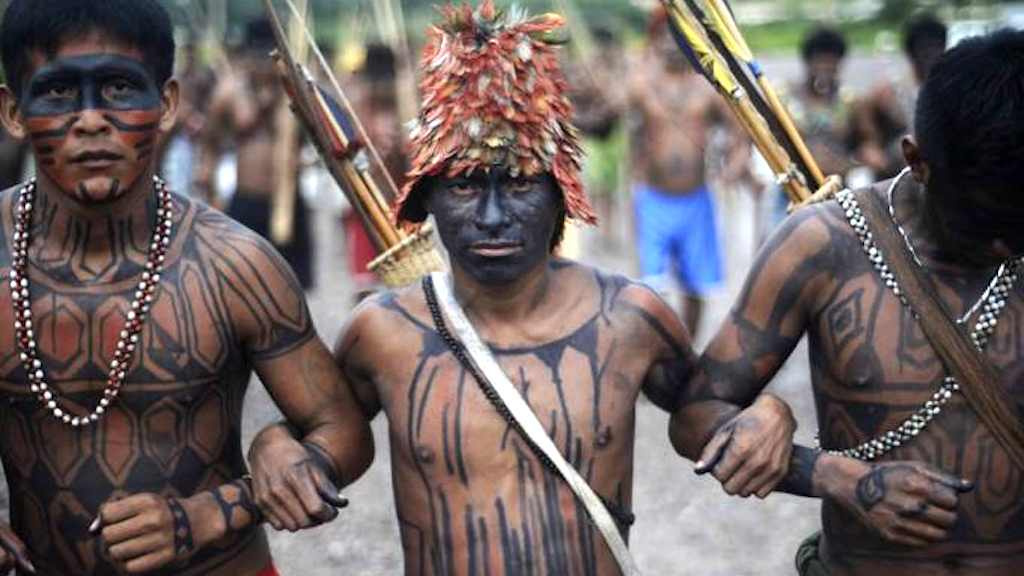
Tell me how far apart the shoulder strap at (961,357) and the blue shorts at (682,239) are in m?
6.00

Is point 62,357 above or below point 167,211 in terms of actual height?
below

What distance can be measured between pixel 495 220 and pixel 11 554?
1.21 metres

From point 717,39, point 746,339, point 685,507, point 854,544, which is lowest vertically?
point 685,507

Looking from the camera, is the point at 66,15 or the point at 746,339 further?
the point at 746,339

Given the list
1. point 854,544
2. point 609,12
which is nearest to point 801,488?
point 854,544

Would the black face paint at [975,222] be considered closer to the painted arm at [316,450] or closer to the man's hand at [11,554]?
the painted arm at [316,450]

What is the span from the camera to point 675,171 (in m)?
9.79

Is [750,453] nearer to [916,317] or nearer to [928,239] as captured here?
[916,317]

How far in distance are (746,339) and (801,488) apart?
365 millimetres

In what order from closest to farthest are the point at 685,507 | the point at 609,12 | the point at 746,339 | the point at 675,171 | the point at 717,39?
the point at 746,339, the point at 717,39, the point at 685,507, the point at 675,171, the point at 609,12

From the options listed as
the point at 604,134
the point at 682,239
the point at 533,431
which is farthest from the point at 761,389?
the point at 604,134

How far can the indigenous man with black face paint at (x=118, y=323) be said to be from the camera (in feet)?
11.5

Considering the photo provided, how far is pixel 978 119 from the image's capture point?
3359 mm

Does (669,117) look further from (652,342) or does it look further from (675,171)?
(652,342)
